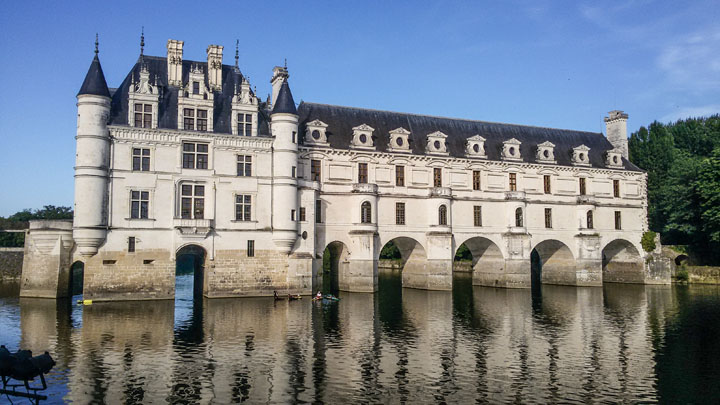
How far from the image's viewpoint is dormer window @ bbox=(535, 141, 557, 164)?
5484 centimetres

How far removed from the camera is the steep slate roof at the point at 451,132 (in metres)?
48.8

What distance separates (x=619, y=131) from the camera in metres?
61.2

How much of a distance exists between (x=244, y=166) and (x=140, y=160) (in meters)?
→ 7.50

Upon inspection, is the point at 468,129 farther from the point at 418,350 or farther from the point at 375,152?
the point at 418,350

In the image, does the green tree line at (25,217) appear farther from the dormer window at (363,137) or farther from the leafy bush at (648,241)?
the leafy bush at (648,241)

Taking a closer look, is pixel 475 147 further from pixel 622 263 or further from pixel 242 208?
pixel 242 208

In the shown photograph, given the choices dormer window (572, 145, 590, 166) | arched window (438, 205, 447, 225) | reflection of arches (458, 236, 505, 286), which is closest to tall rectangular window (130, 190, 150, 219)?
arched window (438, 205, 447, 225)

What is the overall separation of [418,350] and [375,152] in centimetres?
2631

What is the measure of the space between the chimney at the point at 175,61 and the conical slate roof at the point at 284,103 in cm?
774

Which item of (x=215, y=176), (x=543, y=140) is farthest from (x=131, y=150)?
(x=543, y=140)

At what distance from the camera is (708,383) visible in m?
18.8

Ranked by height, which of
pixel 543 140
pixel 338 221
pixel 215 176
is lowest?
pixel 338 221

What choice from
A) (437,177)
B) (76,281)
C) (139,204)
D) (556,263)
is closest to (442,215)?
(437,177)

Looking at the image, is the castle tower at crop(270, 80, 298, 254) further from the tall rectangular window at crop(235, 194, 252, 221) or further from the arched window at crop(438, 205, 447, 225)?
the arched window at crop(438, 205, 447, 225)
